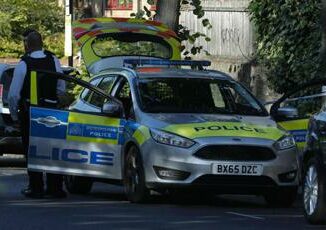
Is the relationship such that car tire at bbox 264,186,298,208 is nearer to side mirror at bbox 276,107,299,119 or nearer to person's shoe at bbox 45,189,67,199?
side mirror at bbox 276,107,299,119

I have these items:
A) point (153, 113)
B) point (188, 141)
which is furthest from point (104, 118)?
point (188, 141)

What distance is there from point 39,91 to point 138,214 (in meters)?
2.50

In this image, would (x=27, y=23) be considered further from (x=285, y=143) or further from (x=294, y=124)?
(x=285, y=143)

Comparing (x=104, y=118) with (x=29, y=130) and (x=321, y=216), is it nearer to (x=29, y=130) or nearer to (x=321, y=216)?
(x=29, y=130)

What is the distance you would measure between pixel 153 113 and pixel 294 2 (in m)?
9.84

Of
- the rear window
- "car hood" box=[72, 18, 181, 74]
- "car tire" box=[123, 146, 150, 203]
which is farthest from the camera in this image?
the rear window

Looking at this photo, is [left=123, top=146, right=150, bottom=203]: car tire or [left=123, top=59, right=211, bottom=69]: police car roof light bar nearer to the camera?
[left=123, top=146, right=150, bottom=203]: car tire

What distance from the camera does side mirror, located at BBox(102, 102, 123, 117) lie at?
12.5m

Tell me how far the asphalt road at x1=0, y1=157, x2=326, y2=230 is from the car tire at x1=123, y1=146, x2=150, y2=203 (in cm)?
11

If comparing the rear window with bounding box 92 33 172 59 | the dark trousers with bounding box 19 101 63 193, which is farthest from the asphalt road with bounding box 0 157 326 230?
the rear window with bounding box 92 33 172 59

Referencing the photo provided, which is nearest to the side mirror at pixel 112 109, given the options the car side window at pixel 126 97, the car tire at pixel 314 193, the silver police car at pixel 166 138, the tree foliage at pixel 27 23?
the silver police car at pixel 166 138

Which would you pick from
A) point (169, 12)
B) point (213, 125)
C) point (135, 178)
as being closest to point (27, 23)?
point (169, 12)

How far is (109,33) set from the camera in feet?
59.6

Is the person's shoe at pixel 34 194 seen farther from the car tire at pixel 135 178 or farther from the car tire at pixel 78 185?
the car tire at pixel 135 178
